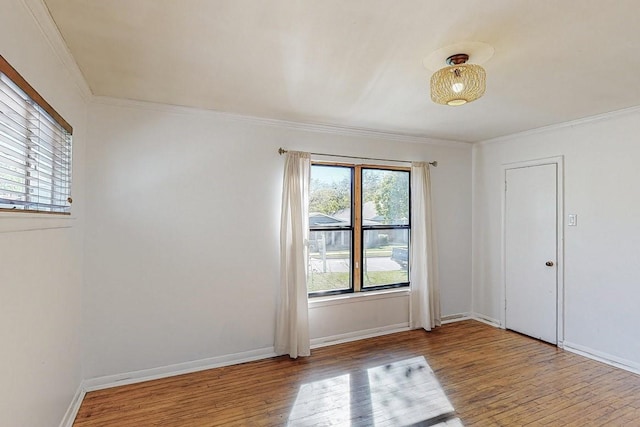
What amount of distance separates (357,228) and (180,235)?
1995 millimetres

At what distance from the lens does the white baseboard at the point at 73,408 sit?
227 centimetres

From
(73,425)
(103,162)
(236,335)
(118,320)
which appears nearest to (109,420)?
(73,425)

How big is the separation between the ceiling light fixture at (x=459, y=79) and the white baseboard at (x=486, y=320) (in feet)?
11.4

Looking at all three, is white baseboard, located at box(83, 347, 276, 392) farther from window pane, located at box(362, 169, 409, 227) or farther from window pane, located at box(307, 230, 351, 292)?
window pane, located at box(362, 169, 409, 227)

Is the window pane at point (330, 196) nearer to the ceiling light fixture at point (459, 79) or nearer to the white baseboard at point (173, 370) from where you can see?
the white baseboard at point (173, 370)

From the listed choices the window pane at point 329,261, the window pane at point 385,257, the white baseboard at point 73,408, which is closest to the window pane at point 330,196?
the window pane at point 329,261

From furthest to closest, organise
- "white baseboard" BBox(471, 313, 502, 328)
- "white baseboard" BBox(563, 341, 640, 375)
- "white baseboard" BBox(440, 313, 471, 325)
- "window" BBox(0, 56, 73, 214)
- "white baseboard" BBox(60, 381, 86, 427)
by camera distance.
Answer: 1. "white baseboard" BBox(440, 313, 471, 325)
2. "white baseboard" BBox(471, 313, 502, 328)
3. "white baseboard" BBox(563, 341, 640, 375)
4. "white baseboard" BBox(60, 381, 86, 427)
5. "window" BBox(0, 56, 73, 214)

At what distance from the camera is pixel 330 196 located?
3885 mm

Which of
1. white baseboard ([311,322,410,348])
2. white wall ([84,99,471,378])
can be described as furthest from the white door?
white wall ([84,99,471,378])

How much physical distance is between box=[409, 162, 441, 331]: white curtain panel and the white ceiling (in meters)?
1.22

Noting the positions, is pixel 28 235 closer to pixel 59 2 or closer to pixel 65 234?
pixel 65 234

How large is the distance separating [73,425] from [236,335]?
4.53 feet

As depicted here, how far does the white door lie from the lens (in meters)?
3.80

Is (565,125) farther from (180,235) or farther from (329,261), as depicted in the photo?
(180,235)
